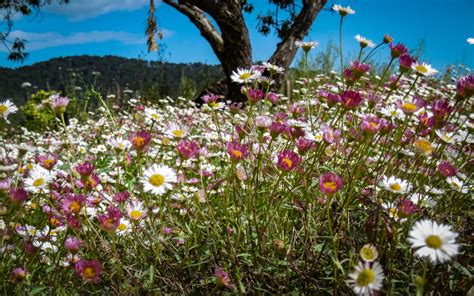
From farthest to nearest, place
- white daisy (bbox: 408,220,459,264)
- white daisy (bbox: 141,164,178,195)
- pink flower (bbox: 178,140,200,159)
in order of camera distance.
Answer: pink flower (bbox: 178,140,200,159)
white daisy (bbox: 141,164,178,195)
white daisy (bbox: 408,220,459,264)

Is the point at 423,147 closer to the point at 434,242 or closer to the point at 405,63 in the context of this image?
the point at 405,63

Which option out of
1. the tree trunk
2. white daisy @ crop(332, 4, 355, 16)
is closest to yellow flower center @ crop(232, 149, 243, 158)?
white daisy @ crop(332, 4, 355, 16)

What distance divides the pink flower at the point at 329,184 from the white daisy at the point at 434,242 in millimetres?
207

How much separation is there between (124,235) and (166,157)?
144cm

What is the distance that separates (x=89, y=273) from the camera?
126 cm

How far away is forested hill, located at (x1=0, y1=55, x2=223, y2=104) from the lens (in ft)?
37.6

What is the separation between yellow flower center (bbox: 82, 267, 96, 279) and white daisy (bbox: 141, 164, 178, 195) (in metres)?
0.32

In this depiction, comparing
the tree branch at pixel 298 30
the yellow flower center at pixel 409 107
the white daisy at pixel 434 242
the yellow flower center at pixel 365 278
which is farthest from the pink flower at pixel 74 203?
the tree branch at pixel 298 30

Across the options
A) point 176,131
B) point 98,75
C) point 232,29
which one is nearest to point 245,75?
point 176,131

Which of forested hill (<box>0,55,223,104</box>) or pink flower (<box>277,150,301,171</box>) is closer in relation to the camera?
pink flower (<box>277,150,301,171</box>)

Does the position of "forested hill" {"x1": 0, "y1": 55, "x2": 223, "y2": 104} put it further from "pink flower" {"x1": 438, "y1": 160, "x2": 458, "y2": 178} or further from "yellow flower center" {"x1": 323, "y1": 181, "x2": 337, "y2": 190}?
"yellow flower center" {"x1": 323, "y1": 181, "x2": 337, "y2": 190}

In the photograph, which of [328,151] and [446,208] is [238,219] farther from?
[446,208]

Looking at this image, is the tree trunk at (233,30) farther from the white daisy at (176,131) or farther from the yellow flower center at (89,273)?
the yellow flower center at (89,273)

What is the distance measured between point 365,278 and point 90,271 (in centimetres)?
77
